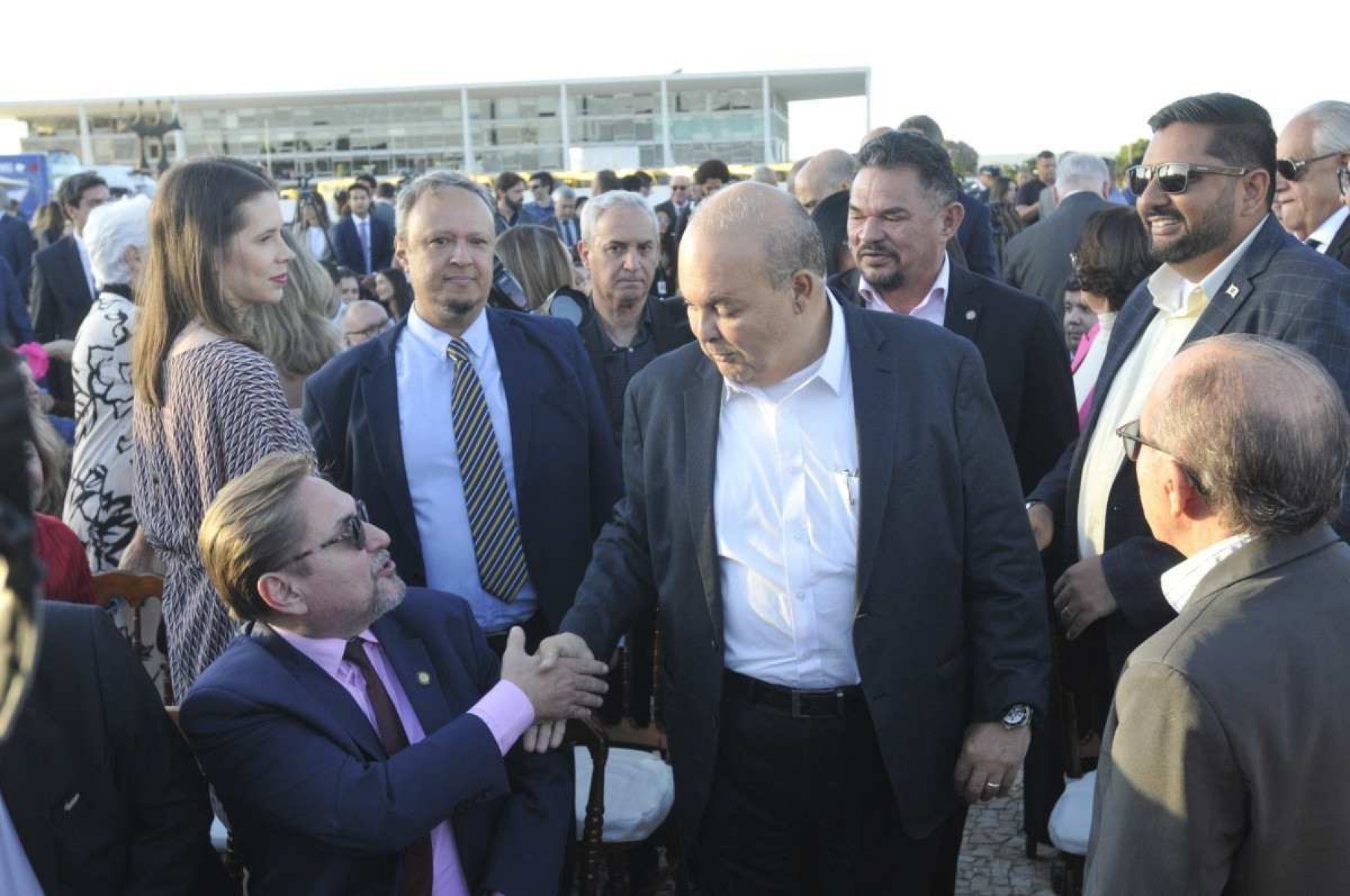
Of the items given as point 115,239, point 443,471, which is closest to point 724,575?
point 443,471

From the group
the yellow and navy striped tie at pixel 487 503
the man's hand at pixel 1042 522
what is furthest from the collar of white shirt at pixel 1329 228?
the yellow and navy striped tie at pixel 487 503

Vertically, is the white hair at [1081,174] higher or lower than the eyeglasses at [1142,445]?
higher

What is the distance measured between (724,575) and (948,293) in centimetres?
158

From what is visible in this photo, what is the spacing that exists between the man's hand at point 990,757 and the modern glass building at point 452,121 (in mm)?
62233

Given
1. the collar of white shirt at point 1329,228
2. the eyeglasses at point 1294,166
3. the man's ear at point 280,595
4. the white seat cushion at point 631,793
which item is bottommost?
the white seat cushion at point 631,793

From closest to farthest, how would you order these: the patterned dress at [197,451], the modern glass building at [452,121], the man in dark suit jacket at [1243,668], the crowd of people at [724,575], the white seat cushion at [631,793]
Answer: the man in dark suit jacket at [1243,668] → the crowd of people at [724,575] → the patterned dress at [197,451] → the white seat cushion at [631,793] → the modern glass building at [452,121]

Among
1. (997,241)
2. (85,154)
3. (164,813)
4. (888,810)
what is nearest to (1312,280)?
(888,810)

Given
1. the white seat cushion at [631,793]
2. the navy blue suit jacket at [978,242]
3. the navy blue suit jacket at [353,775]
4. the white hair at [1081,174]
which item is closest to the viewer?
the navy blue suit jacket at [353,775]

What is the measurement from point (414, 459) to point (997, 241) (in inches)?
361

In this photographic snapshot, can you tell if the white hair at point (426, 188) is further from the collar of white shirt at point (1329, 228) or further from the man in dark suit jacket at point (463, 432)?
the collar of white shirt at point (1329, 228)

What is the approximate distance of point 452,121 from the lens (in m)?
66.2

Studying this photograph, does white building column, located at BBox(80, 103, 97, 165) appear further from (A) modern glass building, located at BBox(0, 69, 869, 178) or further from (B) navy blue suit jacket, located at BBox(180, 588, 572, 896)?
(B) navy blue suit jacket, located at BBox(180, 588, 572, 896)

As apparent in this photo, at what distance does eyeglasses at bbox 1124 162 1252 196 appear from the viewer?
9.32 feet

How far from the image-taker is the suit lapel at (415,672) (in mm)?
2490
